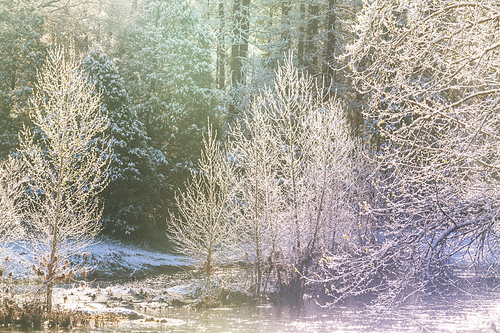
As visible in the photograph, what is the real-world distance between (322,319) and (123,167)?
13.8 meters

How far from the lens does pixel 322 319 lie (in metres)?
13.4

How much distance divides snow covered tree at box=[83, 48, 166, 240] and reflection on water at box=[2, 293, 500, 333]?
9.27 m

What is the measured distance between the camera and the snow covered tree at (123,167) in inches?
920

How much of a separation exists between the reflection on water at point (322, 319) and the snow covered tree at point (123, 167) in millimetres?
9274

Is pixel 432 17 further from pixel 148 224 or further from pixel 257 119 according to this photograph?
pixel 148 224

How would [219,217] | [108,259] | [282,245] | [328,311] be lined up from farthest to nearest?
[108,259] < [219,217] < [282,245] < [328,311]

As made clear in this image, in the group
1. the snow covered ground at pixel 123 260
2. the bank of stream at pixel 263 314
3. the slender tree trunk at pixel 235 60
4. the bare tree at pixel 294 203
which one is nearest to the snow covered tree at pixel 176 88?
the slender tree trunk at pixel 235 60

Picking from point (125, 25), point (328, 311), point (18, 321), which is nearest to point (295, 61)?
point (125, 25)

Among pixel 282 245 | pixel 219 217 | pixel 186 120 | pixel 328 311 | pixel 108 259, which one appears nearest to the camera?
pixel 328 311

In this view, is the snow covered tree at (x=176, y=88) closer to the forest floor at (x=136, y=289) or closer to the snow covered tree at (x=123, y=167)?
the snow covered tree at (x=123, y=167)

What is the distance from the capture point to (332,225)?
54.0 feet

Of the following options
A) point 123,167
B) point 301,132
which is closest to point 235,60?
point 123,167

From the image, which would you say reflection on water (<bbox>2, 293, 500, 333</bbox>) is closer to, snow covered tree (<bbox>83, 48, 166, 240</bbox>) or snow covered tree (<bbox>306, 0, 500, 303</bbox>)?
snow covered tree (<bbox>306, 0, 500, 303</bbox>)

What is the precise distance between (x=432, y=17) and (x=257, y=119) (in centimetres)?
1060
